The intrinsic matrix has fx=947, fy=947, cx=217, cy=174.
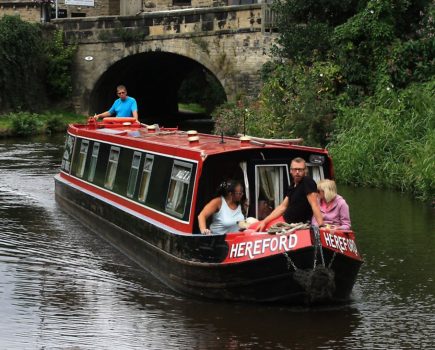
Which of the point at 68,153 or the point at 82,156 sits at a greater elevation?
the point at 82,156

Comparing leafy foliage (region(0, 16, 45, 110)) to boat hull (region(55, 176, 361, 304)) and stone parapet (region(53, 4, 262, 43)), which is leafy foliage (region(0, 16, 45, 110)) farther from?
boat hull (region(55, 176, 361, 304))

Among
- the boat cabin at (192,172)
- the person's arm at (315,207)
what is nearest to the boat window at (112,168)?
the boat cabin at (192,172)

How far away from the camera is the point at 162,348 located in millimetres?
7863

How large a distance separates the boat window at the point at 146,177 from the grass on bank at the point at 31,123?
55.7 ft

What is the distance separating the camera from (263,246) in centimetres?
865

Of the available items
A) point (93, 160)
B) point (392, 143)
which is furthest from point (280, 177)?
point (392, 143)

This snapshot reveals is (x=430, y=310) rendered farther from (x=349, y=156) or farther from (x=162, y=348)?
(x=349, y=156)

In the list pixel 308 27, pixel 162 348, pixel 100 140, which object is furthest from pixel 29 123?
pixel 162 348

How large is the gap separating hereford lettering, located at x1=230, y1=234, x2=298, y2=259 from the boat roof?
3.88 ft

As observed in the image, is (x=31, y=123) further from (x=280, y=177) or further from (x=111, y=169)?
(x=280, y=177)

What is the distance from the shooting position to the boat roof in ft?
32.3

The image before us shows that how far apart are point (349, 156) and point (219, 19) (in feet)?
43.8

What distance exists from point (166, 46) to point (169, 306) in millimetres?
23042

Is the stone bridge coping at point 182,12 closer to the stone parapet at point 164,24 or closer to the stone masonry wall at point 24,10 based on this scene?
the stone parapet at point 164,24
